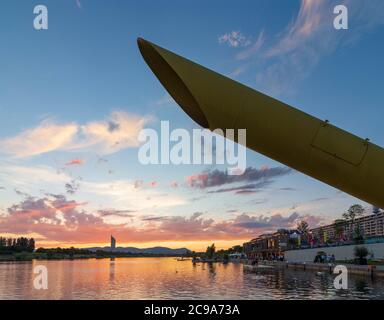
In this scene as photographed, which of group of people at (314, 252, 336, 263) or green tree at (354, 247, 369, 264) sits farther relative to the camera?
group of people at (314, 252, 336, 263)

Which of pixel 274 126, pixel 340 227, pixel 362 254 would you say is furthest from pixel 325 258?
pixel 274 126

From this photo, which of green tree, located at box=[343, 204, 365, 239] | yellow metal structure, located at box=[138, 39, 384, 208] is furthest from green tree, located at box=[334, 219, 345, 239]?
yellow metal structure, located at box=[138, 39, 384, 208]

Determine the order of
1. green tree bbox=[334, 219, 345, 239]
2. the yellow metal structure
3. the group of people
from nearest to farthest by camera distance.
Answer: the yellow metal structure, the group of people, green tree bbox=[334, 219, 345, 239]

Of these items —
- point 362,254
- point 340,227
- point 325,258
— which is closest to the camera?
point 362,254

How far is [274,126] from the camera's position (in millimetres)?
7480

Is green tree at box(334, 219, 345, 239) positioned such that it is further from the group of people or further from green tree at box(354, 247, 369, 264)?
green tree at box(354, 247, 369, 264)

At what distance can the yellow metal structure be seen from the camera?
7.26 metres

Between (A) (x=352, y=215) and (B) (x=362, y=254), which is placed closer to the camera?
Result: (B) (x=362, y=254)

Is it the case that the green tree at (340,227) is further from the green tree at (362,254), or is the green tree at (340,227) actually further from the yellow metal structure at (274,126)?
the yellow metal structure at (274,126)

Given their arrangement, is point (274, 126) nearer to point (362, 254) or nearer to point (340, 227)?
point (362, 254)

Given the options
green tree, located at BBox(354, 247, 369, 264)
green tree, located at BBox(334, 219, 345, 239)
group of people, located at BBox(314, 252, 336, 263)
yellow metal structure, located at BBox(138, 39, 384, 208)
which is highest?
yellow metal structure, located at BBox(138, 39, 384, 208)

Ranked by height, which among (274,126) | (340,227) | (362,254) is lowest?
(362,254)

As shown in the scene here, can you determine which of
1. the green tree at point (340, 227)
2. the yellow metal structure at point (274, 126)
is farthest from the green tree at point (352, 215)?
the yellow metal structure at point (274, 126)

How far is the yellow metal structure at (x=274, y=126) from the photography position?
23.8ft
